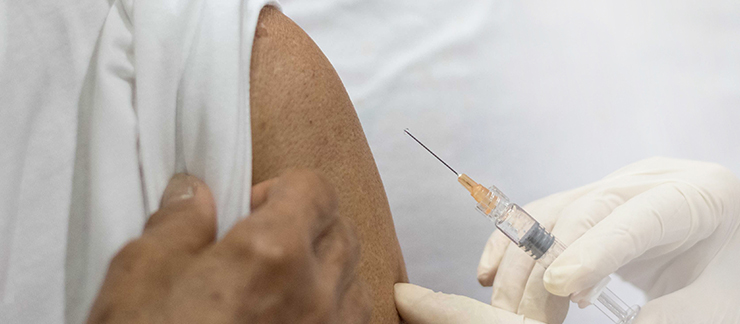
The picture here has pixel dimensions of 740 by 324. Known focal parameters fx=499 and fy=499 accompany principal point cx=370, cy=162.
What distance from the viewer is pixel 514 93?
1.54 m

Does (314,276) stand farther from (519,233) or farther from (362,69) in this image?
(362,69)

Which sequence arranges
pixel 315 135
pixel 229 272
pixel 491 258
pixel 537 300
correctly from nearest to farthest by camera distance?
pixel 229 272, pixel 315 135, pixel 537 300, pixel 491 258

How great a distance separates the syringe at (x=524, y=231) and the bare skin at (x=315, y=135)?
0.16m

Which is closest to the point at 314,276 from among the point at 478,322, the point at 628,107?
the point at 478,322

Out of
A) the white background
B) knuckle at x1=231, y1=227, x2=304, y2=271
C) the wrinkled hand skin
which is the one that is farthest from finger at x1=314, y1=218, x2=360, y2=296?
the white background

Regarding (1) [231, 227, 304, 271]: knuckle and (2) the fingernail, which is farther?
(2) the fingernail

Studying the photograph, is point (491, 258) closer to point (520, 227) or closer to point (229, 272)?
point (520, 227)

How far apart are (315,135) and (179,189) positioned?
0.24 m

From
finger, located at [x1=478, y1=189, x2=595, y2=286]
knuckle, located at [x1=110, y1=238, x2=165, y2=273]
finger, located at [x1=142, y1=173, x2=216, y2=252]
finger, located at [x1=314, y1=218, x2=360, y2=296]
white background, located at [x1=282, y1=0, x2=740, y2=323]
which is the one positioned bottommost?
finger, located at [x1=478, y1=189, x2=595, y2=286]

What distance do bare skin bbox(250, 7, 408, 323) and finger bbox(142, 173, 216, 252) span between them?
0.11 metres

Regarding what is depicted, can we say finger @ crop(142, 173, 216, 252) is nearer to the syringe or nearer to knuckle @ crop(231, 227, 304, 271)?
knuckle @ crop(231, 227, 304, 271)

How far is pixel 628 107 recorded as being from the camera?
5.16ft

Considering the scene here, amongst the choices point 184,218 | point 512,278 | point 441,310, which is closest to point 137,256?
point 184,218

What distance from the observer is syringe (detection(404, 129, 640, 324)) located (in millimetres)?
986
